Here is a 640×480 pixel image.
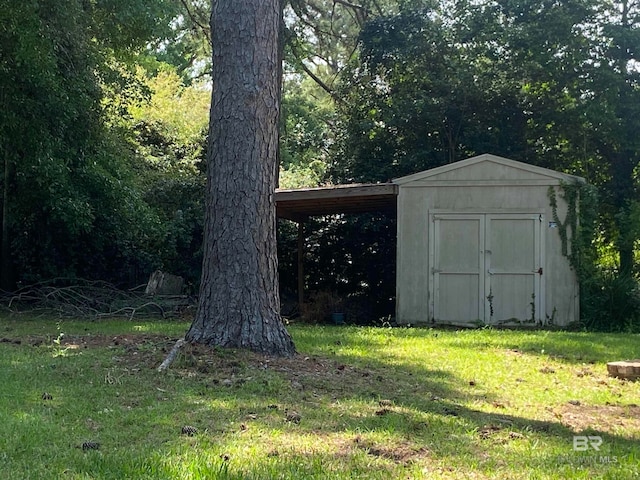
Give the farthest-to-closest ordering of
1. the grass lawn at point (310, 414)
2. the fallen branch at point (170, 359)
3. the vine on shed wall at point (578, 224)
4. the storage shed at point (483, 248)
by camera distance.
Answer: the storage shed at point (483, 248) → the vine on shed wall at point (578, 224) → the fallen branch at point (170, 359) → the grass lawn at point (310, 414)

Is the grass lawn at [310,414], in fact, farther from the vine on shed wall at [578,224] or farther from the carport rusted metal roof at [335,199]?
the carport rusted metal roof at [335,199]

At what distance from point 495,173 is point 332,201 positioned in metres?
2.89

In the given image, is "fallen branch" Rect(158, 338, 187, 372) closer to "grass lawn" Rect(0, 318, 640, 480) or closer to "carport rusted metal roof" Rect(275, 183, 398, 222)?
"grass lawn" Rect(0, 318, 640, 480)

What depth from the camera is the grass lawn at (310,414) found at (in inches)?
139

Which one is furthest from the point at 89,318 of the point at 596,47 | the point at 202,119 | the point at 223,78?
the point at 202,119

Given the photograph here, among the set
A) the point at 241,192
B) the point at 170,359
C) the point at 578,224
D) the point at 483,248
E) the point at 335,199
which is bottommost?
the point at 170,359

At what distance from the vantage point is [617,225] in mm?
15078

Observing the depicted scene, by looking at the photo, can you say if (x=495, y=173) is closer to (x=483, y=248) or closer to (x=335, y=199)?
(x=483, y=248)

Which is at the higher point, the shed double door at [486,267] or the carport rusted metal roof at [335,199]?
the carport rusted metal roof at [335,199]

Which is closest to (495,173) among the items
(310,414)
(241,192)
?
(241,192)

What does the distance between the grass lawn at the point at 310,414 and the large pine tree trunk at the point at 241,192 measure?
0.35m

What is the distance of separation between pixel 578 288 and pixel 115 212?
8345mm

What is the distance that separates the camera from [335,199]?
12586 mm

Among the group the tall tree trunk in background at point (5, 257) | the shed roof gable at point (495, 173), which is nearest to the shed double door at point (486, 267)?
the shed roof gable at point (495, 173)
